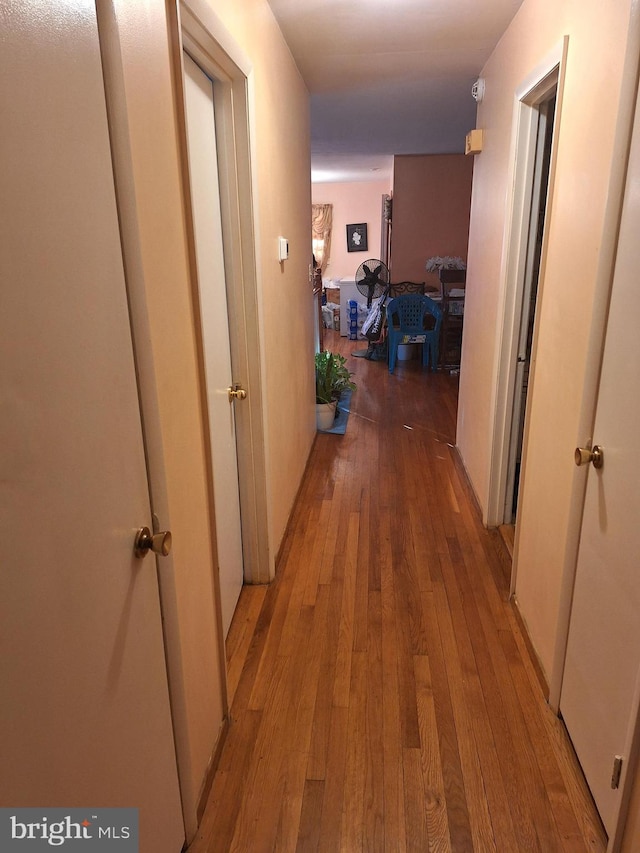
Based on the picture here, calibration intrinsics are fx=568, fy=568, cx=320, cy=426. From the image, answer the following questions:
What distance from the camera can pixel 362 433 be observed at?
175 inches

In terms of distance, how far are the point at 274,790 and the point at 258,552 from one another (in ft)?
3.39

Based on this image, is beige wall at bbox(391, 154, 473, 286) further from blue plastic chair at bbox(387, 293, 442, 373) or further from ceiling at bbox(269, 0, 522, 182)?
ceiling at bbox(269, 0, 522, 182)

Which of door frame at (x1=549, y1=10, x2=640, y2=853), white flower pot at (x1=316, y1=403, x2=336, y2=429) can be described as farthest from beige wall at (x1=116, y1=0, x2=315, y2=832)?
white flower pot at (x1=316, y1=403, x2=336, y2=429)

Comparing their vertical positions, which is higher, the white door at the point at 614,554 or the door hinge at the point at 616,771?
the white door at the point at 614,554

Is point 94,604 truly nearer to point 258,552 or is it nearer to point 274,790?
point 274,790

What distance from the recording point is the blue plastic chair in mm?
6324

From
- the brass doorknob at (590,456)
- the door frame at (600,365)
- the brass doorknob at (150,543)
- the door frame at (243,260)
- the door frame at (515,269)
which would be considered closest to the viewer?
the brass doorknob at (150,543)

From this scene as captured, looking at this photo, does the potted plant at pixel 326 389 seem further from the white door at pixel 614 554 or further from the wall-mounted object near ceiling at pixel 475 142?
the white door at pixel 614 554

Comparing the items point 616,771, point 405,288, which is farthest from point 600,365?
point 405,288

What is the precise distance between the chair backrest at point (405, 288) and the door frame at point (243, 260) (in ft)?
17.0

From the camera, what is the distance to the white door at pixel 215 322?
1741mm

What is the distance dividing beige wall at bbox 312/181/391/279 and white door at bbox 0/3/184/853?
429 inches

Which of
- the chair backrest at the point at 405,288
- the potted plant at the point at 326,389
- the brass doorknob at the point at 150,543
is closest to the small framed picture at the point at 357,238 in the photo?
the chair backrest at the point at 405,288

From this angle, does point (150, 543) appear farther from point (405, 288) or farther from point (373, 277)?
point (373, 277)
